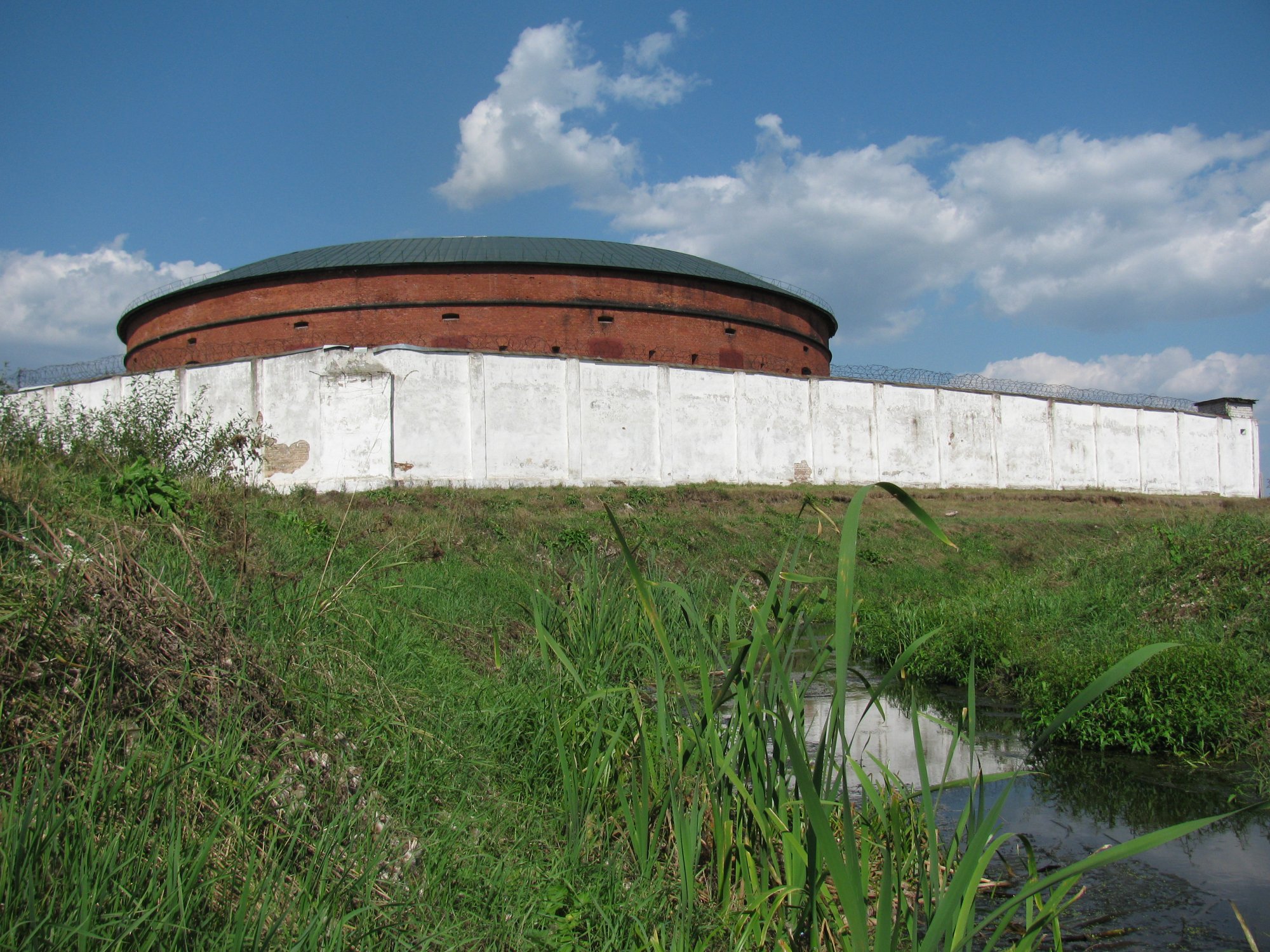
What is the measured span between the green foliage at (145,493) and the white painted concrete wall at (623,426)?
8994mm

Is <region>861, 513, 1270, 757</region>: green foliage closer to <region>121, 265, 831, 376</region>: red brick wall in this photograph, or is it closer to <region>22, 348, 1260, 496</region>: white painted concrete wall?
<region>22, 348, 1260, 496</region>: white painted concrete wall

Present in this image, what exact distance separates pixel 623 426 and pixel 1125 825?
14.9 m

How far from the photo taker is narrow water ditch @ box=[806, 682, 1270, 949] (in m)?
3.74

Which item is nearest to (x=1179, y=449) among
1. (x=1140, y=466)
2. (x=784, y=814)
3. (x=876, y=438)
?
(x=1140, y=466)

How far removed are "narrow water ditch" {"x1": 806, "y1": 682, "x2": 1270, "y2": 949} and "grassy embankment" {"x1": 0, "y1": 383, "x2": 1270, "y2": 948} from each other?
445mm

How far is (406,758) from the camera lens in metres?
3.51

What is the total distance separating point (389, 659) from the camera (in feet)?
15.7

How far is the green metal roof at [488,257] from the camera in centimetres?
2503

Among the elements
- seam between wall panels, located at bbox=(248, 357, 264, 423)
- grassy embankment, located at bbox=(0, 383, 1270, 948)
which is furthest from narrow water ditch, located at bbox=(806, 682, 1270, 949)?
seam between wall panels, located at bbox=(248, 357, 264, 423)

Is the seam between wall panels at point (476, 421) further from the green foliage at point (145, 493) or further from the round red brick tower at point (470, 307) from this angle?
the green foliage at point (145, 493)

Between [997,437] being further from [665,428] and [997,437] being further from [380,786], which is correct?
[380,786]

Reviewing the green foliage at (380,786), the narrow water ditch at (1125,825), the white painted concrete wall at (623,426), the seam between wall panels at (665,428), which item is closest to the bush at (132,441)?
the white painted concrete wall at (623,426)

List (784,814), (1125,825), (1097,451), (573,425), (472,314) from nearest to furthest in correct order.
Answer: (784,814) → (1125,825) → (573,425) → (472,314) → (1097,451)

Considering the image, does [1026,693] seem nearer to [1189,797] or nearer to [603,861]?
[1189,797]
